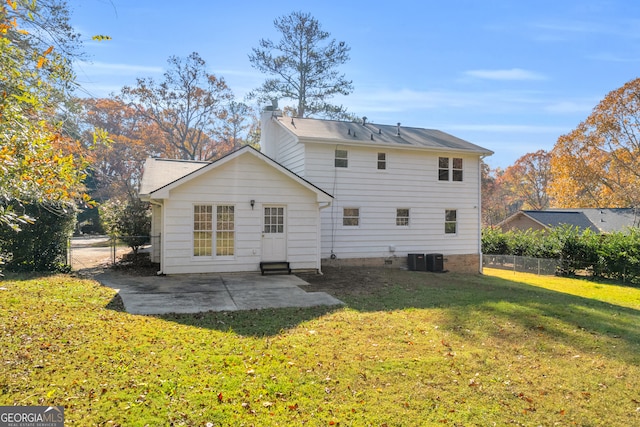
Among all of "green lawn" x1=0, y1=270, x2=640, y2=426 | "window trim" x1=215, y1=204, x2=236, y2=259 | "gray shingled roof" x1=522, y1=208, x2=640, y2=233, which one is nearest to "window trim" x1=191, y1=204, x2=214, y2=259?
"window trim" x1=215, y1=204, x2=236, y2=259

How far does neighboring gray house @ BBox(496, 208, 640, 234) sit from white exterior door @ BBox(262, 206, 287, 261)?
2306 centimetres

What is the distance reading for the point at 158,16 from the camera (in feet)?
26.3

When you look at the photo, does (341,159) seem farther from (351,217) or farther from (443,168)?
(443,168)

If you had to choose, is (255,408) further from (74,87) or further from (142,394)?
(74,87)

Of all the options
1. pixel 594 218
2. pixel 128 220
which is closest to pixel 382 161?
pixel 128 220

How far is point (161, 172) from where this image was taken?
48.5 ft

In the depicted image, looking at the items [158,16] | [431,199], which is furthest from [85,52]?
[431,199]

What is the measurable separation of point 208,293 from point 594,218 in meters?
32.6

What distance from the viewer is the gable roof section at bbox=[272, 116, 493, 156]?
1497cm

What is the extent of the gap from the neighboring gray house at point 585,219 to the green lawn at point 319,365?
24.3 m

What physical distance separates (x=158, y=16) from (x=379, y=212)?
10553 millimetres

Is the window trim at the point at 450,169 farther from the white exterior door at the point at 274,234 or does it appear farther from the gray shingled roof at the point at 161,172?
the gray shingled roof at the point at 161,172

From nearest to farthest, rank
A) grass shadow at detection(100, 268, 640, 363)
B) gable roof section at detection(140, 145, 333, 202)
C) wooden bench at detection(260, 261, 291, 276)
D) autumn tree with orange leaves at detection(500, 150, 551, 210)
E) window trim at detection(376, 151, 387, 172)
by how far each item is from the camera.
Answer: grass shadow at detection(100, 268, 640, 363) < gable roof section at detection(140, 145, 333, 202) < wooden bench at detection(260, 261, 291, 276) < window trim at detection(376, 151, 387, 172) < autumn tree with orange leaves at detection(500, 150, 551, 210)

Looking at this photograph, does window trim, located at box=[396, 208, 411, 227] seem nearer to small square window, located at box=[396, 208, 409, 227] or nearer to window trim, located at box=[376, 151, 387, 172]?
small square window, located at box=[396, 208, 409, 227]
